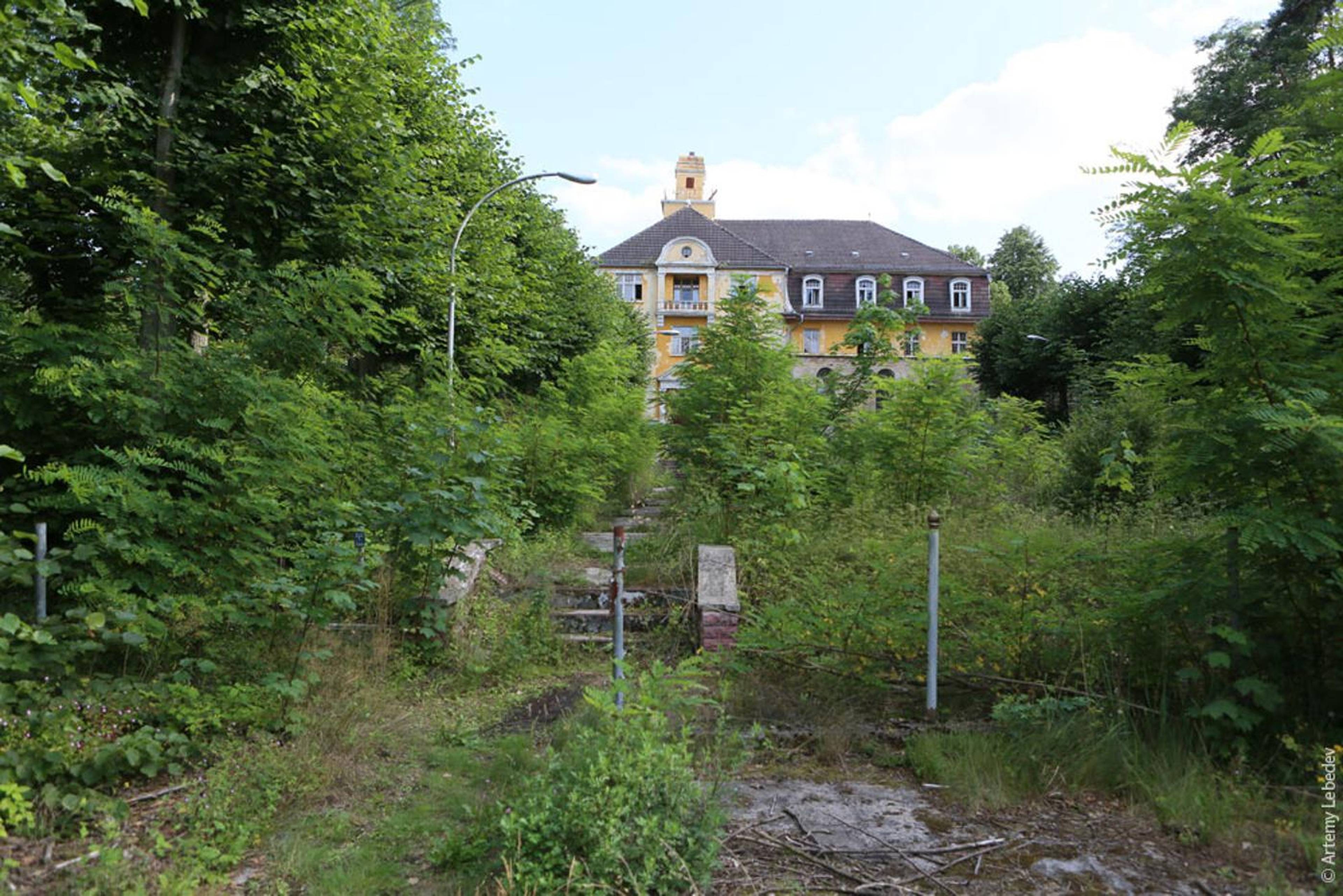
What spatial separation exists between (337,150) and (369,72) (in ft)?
3.55

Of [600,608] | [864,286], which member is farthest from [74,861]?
[864,286]

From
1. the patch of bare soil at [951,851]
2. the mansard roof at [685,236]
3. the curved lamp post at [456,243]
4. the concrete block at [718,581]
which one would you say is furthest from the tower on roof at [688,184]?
the patch of bare soil at [951,851]

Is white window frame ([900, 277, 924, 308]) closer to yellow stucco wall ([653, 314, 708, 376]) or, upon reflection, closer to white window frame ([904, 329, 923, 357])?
yellow stucco wall ([653, 314, 708, 376])

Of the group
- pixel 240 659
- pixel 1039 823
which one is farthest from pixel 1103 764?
pixel 240 659

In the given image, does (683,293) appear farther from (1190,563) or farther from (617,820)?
(617,820)

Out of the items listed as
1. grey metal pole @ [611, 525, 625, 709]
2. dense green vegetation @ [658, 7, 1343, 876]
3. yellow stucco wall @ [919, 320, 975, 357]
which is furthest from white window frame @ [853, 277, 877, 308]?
grey metal pole @ [611, 525, 625, 709]

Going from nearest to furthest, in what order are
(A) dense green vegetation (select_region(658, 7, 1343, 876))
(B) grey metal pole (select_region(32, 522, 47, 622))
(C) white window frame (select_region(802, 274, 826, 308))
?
(A) dense green vegetation (select_region(658, 7, 1343, 876)) < (B) grey metal pole (select_region(32, 522, 47, 622)) < (C) white window frame (select_region(802, 274, 826, 308))

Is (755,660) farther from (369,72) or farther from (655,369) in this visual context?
(655,369)

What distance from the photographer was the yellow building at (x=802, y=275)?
146 ft

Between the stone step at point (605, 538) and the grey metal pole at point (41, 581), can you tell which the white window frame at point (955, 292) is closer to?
the stone step at point (605, 538)

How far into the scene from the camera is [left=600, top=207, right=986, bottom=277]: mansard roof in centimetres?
4503

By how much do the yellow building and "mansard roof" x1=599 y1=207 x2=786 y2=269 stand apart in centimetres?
6

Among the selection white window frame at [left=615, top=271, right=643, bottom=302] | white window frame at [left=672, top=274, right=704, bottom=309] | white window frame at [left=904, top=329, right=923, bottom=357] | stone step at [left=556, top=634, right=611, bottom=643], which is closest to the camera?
stone step at [left=556, top=634, right=611, bottom=643]

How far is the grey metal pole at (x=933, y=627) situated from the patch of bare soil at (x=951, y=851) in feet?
2.75
